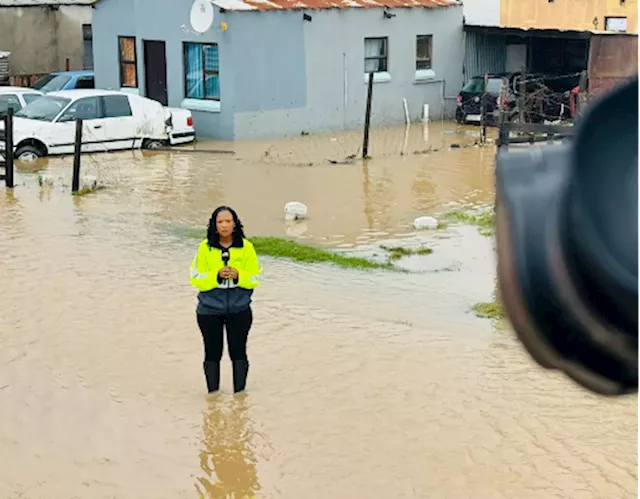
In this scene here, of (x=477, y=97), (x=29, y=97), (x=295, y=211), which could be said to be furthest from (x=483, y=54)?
(x=295, y=211)

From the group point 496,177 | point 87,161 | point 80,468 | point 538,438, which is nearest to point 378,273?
point 538,438

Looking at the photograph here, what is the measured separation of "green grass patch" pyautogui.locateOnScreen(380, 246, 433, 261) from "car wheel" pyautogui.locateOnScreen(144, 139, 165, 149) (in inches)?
383

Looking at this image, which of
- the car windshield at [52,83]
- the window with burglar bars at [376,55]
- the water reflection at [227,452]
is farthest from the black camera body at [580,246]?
the car windshield at [52,83]

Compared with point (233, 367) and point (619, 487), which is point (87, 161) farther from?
point (619, 487)

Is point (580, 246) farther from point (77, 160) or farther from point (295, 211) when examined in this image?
point (77, 160)

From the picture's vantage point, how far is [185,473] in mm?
7359

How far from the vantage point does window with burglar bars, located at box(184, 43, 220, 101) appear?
24797 mm

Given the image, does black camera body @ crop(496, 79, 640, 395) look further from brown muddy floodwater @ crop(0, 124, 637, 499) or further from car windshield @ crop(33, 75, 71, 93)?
car windshield @ crop(33, 75, 71, 93)

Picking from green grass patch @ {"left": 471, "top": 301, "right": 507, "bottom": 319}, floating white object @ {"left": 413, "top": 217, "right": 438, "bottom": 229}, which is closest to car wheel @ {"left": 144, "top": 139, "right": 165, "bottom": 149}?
floating white object @ {"left": 413, "top": 217, "right": 438, "bottom": 229}

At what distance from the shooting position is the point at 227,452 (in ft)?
25.4

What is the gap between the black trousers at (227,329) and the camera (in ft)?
27.4

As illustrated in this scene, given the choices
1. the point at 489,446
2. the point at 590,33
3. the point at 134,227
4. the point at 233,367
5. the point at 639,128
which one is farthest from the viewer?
the point at 590,33

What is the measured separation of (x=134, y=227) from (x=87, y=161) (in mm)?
6054

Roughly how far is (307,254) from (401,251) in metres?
1.21
